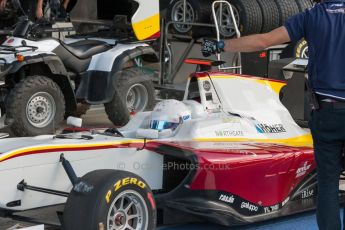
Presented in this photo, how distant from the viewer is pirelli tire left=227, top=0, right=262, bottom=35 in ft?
32.5

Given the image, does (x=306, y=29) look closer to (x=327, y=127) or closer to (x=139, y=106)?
(x=327, y=127)

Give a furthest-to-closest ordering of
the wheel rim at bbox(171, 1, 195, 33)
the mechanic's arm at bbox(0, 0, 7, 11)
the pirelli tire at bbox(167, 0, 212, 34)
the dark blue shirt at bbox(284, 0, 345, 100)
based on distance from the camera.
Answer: the mechanic's arm at bbox(0, 0, 7, 11) < the wheel rim at bbox(171, 1, 195, 33) < the pirelli tire at bbox(167, 0, 212, 34) < the dark blue shirt at bbox(284, 0, 345, 100)

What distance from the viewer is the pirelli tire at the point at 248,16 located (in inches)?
390

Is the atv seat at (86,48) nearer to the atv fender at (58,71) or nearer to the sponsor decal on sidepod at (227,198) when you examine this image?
the atv fender at (58,71)

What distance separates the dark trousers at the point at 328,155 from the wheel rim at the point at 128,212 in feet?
3.58

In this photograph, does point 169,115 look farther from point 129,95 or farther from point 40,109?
point 129,95

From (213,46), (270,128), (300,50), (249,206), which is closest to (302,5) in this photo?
(300,50)

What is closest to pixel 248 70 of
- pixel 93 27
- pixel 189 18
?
pixel 189 18

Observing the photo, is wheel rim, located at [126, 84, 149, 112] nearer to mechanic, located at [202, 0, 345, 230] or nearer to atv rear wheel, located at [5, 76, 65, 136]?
atv rear wheel, located at [5, 76, 65, 136]

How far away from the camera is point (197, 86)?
5941mm

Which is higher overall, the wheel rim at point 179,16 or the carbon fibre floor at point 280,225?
the wheel rim at point 179,16

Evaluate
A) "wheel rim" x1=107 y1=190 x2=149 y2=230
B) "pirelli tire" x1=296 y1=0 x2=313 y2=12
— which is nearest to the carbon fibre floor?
"wheel rim" x1=107 y1=190 x2=149 y2=230

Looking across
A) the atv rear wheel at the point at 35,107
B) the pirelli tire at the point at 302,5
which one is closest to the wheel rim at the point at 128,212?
the atv rear wheel at the point at 35,107

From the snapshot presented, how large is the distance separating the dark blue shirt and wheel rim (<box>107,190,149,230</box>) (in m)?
1.29
